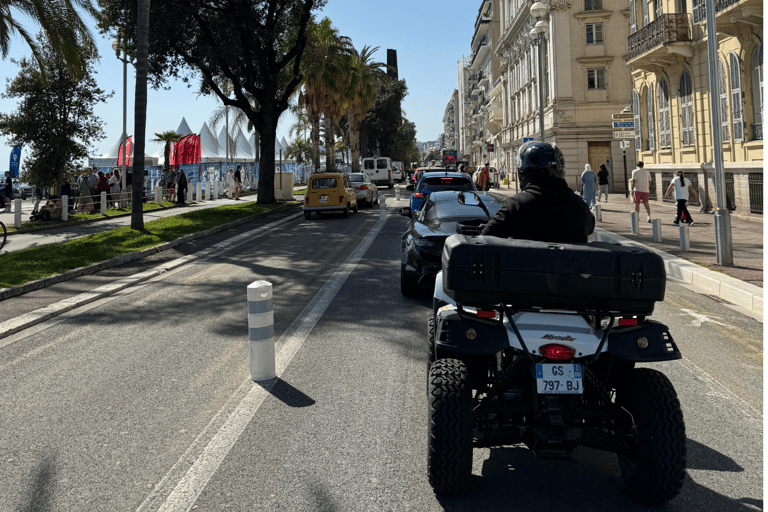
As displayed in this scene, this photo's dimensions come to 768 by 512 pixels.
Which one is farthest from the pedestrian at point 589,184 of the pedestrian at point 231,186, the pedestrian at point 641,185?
the pedestrian at point 231,186

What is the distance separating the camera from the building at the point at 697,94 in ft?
64.8

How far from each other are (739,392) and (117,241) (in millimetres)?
14333

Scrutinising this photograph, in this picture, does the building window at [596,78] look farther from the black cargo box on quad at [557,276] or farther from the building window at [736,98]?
the black cargo box on quad at [557,276]

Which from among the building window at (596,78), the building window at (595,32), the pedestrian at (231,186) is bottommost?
the pedestrian at (231,186)

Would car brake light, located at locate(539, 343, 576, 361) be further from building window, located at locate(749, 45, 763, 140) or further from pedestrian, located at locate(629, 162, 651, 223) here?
building window, located at locate(749, 45, 763, 140)

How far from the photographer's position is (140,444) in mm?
4512

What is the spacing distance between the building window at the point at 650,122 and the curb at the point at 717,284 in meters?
17.6

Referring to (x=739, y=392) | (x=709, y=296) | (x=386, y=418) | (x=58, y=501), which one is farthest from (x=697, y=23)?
(x=58, y=501)

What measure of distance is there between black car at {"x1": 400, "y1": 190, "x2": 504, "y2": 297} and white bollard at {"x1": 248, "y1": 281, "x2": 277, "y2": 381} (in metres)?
3.49

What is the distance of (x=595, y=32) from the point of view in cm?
4306

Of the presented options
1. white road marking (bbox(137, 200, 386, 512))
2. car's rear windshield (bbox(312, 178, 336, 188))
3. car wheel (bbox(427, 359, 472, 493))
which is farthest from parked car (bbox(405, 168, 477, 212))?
car wheel (bbox(427, 359, 472, 493))

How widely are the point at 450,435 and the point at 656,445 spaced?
38.6 inches

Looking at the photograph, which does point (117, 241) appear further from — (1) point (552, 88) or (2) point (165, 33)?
(1) point (552, 88)

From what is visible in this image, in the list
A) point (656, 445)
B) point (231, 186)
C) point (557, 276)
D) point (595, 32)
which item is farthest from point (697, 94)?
point (231, 186)
